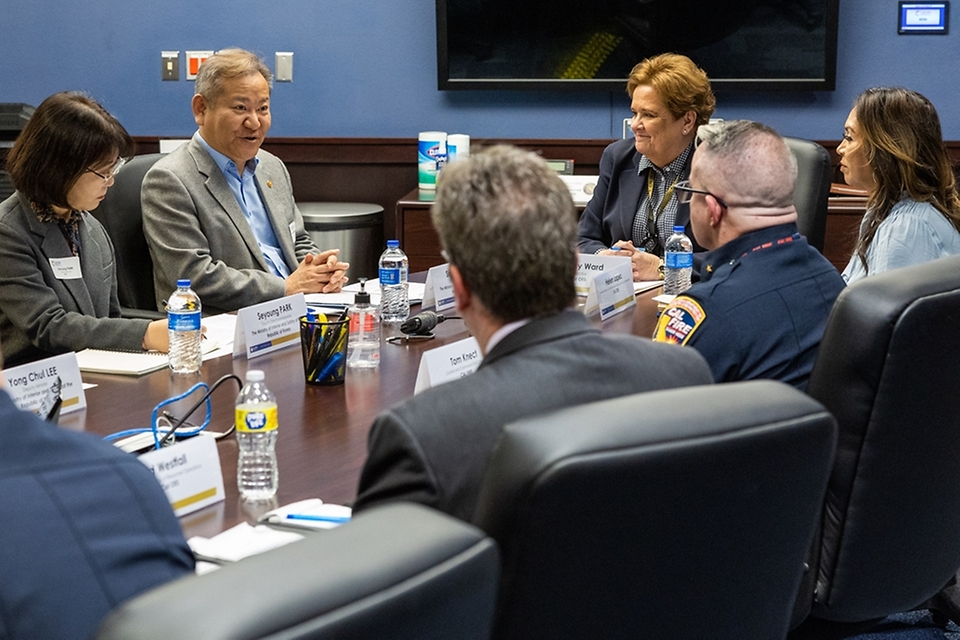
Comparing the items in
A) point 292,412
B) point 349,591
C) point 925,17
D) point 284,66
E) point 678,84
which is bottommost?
point 292,412

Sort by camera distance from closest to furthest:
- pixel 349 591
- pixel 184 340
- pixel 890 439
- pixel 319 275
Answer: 1. pixel 349 591
2. pixel 890 439
3. pixel 184 340
4. pixel 319 275

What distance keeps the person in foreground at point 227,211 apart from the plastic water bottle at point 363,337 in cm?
62

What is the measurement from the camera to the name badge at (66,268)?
273cm

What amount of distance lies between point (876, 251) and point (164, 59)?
3.62 metres

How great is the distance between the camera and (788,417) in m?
1.07

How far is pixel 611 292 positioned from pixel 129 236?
140 cm

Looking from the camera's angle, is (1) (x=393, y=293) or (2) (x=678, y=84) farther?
(2) (x=678, y=84)

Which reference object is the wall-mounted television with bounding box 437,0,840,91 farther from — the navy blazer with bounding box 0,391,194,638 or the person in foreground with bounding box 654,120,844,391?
the navy blazer with bounding box 0,391,194,638

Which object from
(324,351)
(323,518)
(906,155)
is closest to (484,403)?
(323,518)

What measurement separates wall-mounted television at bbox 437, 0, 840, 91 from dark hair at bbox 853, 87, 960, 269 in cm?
194

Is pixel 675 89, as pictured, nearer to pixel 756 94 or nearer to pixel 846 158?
pixel 846 158

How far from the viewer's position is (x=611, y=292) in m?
2.93

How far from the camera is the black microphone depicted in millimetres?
2680

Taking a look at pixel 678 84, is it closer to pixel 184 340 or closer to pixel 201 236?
pixel 201 236
